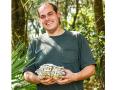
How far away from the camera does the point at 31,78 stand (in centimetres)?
224

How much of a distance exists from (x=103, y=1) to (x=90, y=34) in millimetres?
191

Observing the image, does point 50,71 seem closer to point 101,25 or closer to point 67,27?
point 67,27

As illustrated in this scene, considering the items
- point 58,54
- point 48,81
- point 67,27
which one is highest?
point 67,27

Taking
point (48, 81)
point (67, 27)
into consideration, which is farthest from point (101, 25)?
point (48, 81)

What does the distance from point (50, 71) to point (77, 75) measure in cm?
14

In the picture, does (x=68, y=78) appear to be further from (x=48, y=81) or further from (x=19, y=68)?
(x=19, y=68)

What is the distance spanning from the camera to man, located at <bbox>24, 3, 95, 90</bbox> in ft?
7.27

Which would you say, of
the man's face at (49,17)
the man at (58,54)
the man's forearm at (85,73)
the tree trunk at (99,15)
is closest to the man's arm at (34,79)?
the man at (58,54)

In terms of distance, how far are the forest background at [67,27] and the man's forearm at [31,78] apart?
0.02m

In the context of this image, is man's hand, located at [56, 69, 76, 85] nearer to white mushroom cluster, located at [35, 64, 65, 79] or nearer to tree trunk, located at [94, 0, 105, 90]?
white mushroom cluster, located at [35, 64, 65, 79]

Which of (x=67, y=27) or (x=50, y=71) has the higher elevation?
(x=67, y=27)

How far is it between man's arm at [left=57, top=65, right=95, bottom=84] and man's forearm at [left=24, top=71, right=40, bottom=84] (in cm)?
12

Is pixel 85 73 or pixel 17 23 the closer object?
pixel 85 73

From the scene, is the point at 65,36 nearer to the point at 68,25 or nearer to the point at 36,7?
the point at 68,25
